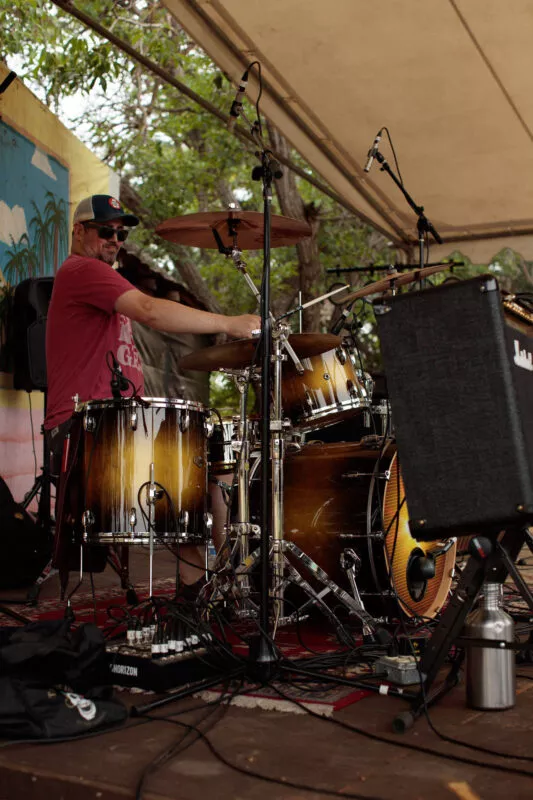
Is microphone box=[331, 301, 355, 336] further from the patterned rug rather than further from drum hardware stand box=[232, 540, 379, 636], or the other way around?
the patterned rug

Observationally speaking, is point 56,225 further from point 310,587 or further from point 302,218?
point 302,218

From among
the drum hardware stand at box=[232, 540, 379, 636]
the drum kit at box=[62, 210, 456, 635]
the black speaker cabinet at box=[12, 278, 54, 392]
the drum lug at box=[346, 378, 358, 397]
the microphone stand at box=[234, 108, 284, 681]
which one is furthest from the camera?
the black speaker cabinet at box=[12, 278, 54, 392]

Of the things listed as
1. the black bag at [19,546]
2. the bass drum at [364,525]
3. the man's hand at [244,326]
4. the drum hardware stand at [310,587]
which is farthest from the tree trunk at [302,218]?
the man's hand at [244,326]

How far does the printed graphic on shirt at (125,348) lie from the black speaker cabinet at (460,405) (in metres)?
2.03

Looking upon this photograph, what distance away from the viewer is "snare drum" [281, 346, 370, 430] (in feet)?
13.3

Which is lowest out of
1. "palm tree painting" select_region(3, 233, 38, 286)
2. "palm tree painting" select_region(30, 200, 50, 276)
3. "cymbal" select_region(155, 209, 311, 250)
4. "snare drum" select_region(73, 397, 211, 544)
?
"snare drum" select_region(73, 397, 211, 544)

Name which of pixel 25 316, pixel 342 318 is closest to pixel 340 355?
pixel 342 318

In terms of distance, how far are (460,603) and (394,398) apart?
606 millimetres

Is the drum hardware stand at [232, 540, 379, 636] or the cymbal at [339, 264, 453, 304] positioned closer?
the drum hardware stand at [232, 540, 379, 636]

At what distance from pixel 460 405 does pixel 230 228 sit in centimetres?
192

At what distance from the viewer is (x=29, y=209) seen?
6137 millimetres

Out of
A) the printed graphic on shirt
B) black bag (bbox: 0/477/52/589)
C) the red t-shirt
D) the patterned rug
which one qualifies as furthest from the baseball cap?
the patterned rug

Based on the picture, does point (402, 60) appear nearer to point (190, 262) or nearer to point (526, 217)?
point (526, 217)

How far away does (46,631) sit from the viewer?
241cm
